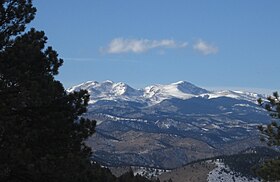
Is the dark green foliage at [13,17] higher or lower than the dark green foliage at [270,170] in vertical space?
higher

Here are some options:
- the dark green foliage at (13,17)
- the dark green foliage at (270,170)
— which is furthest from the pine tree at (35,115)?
the dark green foliage at (270,170)

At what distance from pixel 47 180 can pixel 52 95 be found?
474cm

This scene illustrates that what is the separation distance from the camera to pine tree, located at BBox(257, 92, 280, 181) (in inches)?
1355

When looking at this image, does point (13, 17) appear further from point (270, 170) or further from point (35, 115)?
point (270, 170)

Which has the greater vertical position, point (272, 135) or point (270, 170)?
point (272, 135)

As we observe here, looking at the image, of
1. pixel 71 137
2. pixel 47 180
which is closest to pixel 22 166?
pixel 47 180

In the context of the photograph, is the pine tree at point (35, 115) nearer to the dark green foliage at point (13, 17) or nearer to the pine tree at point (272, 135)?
the dark green foliage at point (13, 17)

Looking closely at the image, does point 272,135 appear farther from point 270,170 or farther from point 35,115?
point 35,115

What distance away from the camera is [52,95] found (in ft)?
86.9

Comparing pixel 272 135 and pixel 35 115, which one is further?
pixel 272 135

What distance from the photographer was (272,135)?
34.7 metres

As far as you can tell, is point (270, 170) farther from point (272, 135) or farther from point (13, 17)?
point (13, 17)

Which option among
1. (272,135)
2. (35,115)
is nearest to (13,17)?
(35,115)

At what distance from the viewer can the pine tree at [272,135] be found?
34406 millimetres
